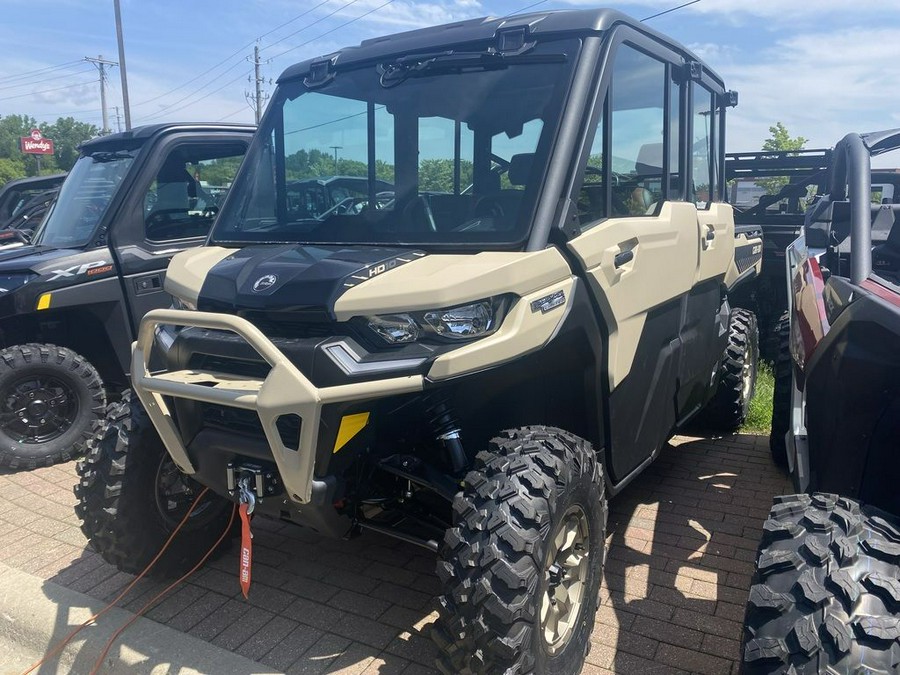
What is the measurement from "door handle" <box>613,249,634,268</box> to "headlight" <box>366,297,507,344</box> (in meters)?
0.78

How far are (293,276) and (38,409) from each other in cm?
367

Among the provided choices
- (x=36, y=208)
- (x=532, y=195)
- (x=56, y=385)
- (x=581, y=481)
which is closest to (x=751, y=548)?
(x=581, y=481)

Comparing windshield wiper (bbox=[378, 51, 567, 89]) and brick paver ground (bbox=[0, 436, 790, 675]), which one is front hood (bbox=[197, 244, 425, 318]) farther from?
brick paver ground (bbox=[0, 436, 790, 675])

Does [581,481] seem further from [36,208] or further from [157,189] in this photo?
[36,208]

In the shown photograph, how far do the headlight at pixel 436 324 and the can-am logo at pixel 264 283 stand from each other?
16.4 inches

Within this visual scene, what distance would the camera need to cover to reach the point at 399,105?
330 cm

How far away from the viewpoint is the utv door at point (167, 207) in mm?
5574

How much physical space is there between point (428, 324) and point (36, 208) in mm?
7605

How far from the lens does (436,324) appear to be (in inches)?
99.1

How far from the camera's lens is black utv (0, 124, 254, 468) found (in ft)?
17.2

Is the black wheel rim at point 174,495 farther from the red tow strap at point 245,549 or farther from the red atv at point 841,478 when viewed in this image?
the red atv at point 841,478

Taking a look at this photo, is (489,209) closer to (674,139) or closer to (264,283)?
(264,283)

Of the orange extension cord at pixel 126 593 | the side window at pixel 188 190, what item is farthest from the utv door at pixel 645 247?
the side window at pixel 188 190

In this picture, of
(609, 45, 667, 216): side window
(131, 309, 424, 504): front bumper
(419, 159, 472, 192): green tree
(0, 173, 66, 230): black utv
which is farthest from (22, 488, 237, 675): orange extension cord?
(0, 173, 66, 230): black utv
